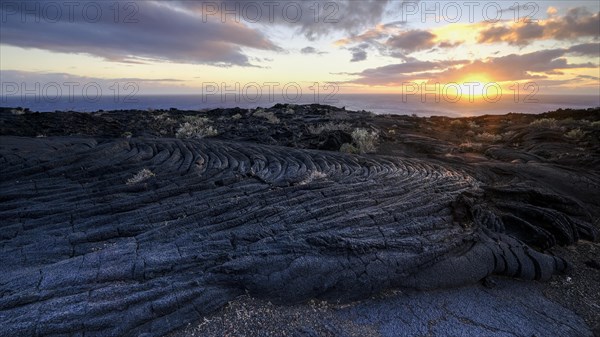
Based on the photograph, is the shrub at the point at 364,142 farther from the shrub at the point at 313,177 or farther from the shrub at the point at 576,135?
the shrub at the point at 576,135

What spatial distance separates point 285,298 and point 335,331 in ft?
3.56

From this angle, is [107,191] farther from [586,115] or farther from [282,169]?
[586,115]

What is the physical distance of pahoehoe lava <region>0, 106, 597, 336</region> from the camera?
6359 millimetres

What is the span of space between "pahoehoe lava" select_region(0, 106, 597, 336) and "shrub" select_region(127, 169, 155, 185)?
0.68 feet

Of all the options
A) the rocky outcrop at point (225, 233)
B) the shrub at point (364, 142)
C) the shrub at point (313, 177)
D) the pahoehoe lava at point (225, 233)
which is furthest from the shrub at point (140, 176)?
the shrub at point (364, 142)

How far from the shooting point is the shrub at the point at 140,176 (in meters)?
10.8

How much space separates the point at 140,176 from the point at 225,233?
4348 millimetres

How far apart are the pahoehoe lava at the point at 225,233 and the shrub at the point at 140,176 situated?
0.21 metres

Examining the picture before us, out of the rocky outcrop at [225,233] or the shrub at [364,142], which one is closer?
the rocky outcrop at [225,233]

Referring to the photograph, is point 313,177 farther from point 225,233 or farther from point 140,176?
point 140,176

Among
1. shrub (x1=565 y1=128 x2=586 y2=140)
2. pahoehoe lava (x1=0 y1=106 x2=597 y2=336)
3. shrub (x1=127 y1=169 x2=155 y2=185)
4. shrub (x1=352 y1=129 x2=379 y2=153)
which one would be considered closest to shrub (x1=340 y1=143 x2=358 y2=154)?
shrub (x1=352 y1=129 x2=379 y2=153)

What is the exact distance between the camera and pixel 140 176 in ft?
36.1

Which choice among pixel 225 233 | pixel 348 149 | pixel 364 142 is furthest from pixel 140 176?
pixel 364 142

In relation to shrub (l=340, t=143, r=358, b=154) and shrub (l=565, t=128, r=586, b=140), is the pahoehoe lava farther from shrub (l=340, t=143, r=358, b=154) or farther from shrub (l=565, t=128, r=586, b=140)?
shrub (l=565, t=128, r=586, b=140)
